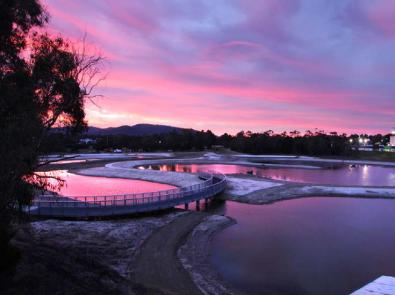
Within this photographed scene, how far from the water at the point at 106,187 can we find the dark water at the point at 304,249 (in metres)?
18.1

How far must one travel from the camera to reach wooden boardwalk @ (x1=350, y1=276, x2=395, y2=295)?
1714 cm

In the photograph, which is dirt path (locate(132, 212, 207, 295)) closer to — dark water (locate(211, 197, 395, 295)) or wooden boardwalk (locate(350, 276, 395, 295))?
dark water (locate(211, 197, 395, 295))

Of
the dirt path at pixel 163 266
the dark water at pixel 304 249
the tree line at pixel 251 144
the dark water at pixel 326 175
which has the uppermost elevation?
the tree line at pixel 251 144

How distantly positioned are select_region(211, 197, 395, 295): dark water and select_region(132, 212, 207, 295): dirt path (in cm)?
287

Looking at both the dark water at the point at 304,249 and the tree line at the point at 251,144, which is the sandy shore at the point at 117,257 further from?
the tree line at the point at 251,144

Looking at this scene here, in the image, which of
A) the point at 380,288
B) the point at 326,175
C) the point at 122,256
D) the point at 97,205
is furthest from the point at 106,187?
the point at 326,175

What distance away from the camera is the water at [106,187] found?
54.0m

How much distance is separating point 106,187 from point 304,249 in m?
39.3

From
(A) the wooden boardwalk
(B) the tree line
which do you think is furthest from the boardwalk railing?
(B) the tree line

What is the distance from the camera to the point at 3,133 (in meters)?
15.3

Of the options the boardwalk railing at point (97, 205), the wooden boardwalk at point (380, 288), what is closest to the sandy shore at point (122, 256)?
the boardwalk railing at point (97, 205)

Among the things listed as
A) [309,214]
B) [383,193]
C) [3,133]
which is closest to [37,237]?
[3,133]

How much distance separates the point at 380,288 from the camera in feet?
58.6

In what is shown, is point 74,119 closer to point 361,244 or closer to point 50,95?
point 50,95
